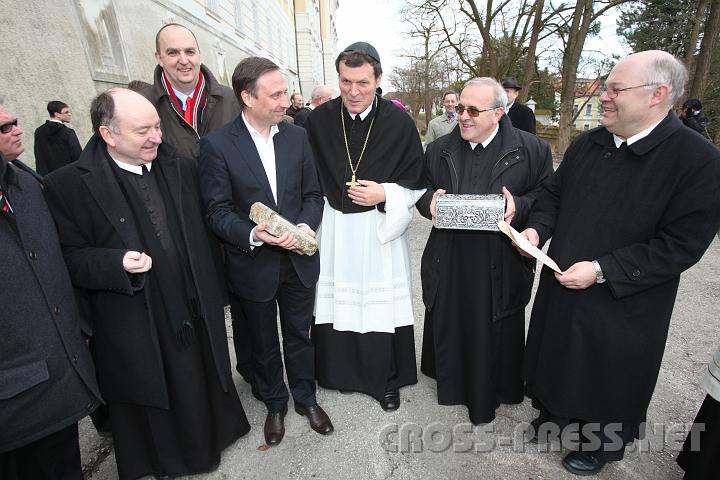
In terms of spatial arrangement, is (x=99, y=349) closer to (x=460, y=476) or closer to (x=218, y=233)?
(x=218, y=233)

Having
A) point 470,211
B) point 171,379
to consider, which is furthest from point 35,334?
point 470,211

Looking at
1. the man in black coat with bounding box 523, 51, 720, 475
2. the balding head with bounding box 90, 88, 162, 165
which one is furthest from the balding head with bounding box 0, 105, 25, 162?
the man in black coat with bounding box 523, 51, 720, 475

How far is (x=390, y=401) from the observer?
302 centimetres

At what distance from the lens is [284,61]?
77.5 ft

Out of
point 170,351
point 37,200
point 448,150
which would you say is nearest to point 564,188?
point 448,150

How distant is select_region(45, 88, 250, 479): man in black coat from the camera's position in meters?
1.90

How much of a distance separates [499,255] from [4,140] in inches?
103

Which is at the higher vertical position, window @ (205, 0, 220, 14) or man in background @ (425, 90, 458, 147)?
window @ (205, 0, 220, 14)

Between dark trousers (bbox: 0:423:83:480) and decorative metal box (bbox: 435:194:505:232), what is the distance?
2.16 m

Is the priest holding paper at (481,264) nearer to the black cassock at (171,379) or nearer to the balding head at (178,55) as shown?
the black cassock at (171,379)

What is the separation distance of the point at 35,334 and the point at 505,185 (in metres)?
2.49

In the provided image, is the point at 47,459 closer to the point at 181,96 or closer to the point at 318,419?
the point at 318,419

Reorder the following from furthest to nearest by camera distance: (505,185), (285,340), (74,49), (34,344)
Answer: (74,49), (285,340), (505,185), (34,344)

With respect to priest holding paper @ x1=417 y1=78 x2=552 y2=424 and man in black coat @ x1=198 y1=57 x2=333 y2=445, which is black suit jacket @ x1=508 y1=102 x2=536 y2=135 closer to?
priest holding paper @ x1=417 y1=78 x2=552 y2=424
